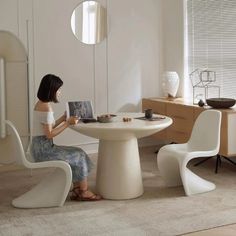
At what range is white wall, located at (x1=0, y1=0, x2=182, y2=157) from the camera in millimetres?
5457

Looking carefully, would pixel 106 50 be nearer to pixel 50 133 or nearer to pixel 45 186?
pixel 50 133

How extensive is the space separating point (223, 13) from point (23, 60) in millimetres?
2350

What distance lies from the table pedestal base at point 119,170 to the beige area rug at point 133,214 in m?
0.10

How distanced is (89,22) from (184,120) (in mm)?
1707

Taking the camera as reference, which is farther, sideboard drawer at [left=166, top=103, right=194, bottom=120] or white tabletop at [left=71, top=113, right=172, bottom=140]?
sideboard drawer at [left=166, top=103, right=194, bottom=120]

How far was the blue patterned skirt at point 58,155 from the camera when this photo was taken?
12.8ft

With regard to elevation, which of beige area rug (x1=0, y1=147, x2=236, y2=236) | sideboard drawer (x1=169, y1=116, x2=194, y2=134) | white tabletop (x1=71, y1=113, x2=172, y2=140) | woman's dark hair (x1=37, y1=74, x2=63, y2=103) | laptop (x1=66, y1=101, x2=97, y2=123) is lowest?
beige area rug (x1=0, y1=147, x2=236, y2=236)

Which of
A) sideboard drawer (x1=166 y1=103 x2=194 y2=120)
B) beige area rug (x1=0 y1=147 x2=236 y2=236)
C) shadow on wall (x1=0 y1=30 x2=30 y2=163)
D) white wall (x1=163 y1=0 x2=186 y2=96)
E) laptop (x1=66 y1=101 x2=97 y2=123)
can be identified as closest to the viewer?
beige area rug (x1=0 y1=147 x2=236 y2=236)

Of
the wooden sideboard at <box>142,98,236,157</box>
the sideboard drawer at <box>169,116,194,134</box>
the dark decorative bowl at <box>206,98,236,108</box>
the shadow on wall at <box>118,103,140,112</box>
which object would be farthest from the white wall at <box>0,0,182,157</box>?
the dark decorative bowl at <box>206,98,236,108</box>

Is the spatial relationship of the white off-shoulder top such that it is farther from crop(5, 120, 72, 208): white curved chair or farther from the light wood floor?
the light wood floor

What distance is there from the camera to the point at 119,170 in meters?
4.06

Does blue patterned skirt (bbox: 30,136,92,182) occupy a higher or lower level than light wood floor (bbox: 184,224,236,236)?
higher

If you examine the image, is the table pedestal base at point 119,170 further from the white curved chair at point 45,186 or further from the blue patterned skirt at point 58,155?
the white curved chair at point 45,186

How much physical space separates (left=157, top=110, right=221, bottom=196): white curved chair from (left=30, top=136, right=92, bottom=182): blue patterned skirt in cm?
83
